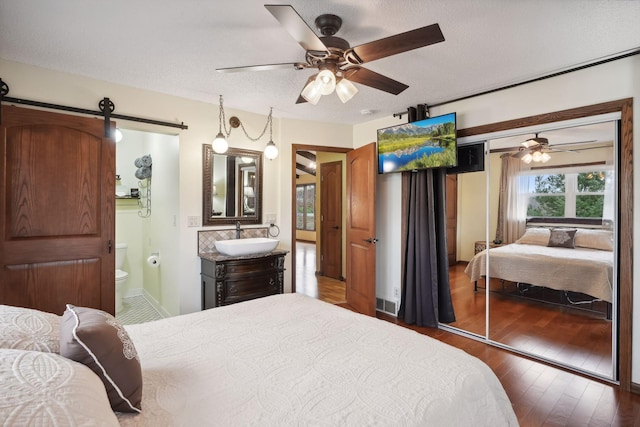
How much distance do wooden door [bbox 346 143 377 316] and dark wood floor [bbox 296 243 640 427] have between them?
117 cm

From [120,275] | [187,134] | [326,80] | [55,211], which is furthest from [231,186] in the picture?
[326,80]

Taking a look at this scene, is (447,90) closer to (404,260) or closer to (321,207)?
(404,260)

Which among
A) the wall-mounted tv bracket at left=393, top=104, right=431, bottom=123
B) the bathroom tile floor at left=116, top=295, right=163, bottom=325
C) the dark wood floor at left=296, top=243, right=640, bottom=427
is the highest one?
the wall-mounted tv bracket at left=393, top=104, right=431, bottom=123

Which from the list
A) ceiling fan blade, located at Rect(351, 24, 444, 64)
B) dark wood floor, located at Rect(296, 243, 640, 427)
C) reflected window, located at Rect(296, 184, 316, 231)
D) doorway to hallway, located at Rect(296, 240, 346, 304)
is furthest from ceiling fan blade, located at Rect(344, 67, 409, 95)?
reflected window, located at Rect(296, 184, 316, 231)

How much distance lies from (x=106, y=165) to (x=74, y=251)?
0.76m

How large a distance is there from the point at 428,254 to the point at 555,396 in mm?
1604

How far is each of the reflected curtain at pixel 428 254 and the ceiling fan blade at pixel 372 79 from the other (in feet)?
5.13

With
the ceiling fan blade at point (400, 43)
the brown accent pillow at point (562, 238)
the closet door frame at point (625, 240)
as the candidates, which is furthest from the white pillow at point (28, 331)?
the brown accent pillow at point (562, 238)

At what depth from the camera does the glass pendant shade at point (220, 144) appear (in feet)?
10.6

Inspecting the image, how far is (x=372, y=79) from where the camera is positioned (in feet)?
6.86

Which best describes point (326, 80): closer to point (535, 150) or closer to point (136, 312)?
point (535, 150)

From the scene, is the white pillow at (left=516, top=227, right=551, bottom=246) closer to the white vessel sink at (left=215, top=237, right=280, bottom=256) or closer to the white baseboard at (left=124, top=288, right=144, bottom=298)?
the white vessel sink at (left=215, top=237, right=280, bottom=256)

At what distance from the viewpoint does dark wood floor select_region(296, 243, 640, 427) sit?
203 centimetres

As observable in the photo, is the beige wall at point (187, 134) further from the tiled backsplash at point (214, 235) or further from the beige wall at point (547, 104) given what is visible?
the beige wall at point (547, 104)
